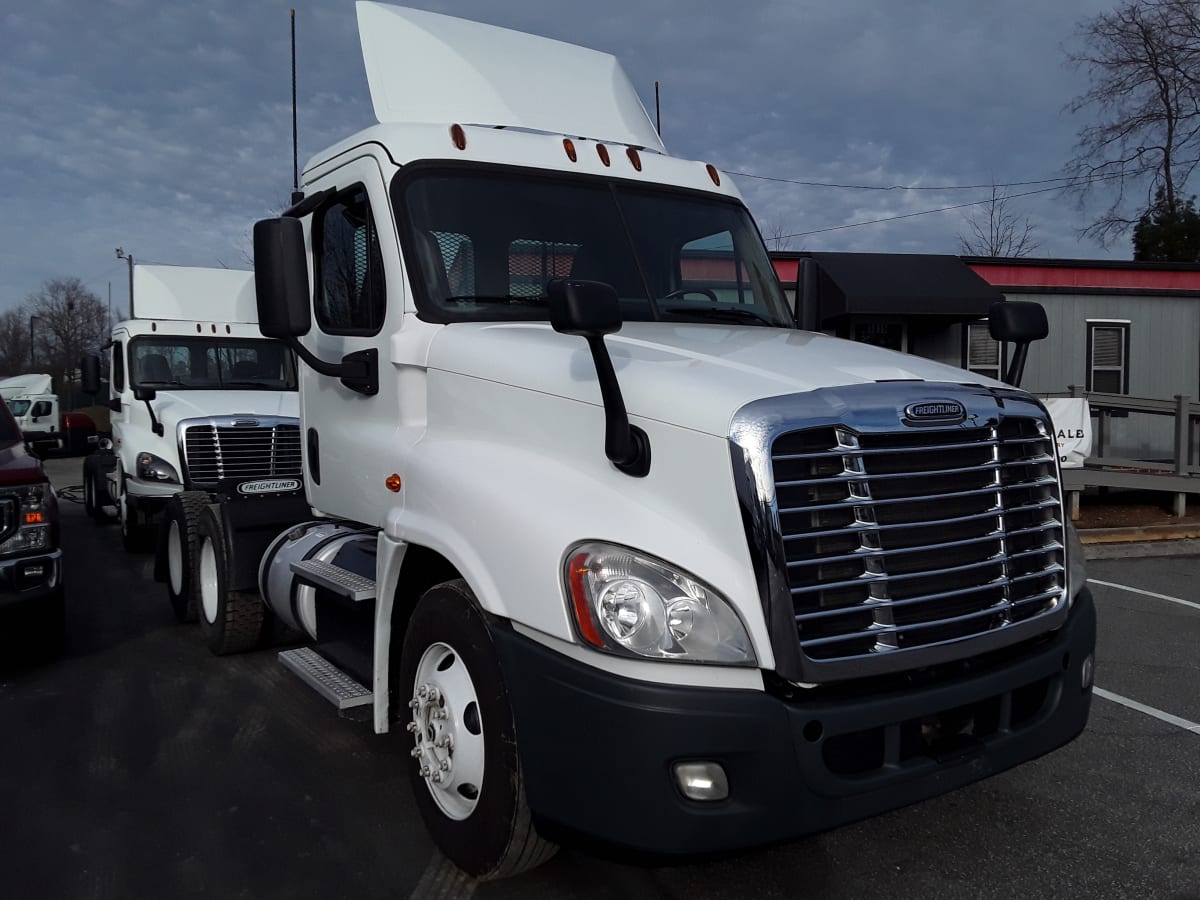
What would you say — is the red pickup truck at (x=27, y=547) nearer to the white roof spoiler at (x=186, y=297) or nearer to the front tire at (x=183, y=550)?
the front tire at (x=183, y=550)

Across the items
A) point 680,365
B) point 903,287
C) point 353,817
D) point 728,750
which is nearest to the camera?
point 728,750

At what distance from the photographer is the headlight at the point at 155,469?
33.1 ft

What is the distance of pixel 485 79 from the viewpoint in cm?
459

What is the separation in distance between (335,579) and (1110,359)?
16.3m

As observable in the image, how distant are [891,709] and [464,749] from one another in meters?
1.34

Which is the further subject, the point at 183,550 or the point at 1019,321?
the point at 183,550

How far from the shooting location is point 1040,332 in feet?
13.0

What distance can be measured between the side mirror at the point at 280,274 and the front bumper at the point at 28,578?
8.79ft

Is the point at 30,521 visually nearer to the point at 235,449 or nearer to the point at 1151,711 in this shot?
the point at 235,449

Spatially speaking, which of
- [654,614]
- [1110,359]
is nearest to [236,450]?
[654,614]

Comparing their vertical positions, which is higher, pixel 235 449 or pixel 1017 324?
pixel 1017 324

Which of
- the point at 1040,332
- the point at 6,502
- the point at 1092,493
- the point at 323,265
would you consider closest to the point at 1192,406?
the point at 1092,493

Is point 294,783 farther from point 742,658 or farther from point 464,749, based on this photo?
point 742,658

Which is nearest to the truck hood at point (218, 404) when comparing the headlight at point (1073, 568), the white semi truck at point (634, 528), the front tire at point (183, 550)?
the front tire at point (183, 550)
